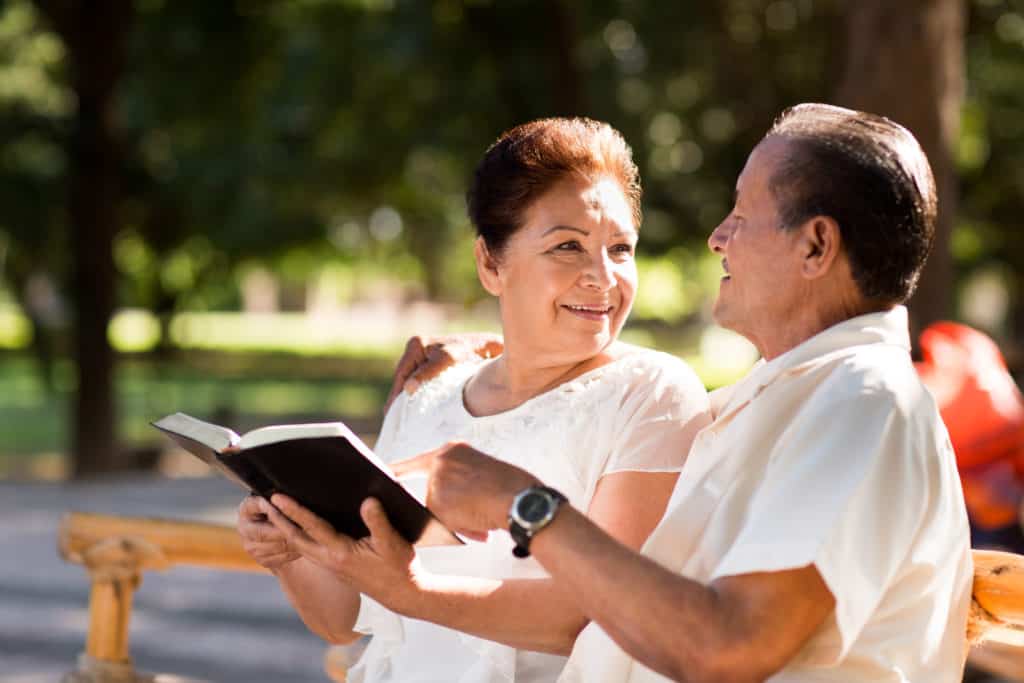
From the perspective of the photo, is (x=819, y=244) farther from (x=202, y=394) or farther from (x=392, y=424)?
(x=202, y=394)

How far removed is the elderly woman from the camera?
2441mm

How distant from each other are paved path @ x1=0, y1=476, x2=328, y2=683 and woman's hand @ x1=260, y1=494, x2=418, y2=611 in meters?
4.43

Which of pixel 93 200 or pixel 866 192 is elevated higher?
pixel 866 192

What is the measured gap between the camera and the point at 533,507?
1.94m

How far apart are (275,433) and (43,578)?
23.5 ft

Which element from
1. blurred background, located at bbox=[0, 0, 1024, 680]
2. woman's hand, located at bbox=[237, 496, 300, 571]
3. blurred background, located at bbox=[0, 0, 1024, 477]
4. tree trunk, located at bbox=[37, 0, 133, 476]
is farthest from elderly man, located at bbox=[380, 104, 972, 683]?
tree trunk, located at bbox=[37, 0, 133, 476]

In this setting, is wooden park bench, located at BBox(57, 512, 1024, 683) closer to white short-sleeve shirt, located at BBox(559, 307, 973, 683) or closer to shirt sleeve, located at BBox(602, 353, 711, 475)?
shirt sleeve, located at BBox(602, 353, 711, 475)

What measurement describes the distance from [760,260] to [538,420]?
80 cm

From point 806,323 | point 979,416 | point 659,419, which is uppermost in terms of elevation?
point 806,323

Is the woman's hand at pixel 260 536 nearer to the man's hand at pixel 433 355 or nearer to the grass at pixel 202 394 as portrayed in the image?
the man's hand at pixel 433 355

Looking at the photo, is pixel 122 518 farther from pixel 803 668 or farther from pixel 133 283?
pixel 133 283

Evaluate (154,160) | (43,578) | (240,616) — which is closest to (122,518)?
(240,616)

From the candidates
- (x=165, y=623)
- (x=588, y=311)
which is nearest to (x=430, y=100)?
(x=165, y=623)

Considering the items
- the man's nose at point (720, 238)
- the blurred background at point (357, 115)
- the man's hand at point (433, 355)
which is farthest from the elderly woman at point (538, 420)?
the blurred background at point (357, 115)
